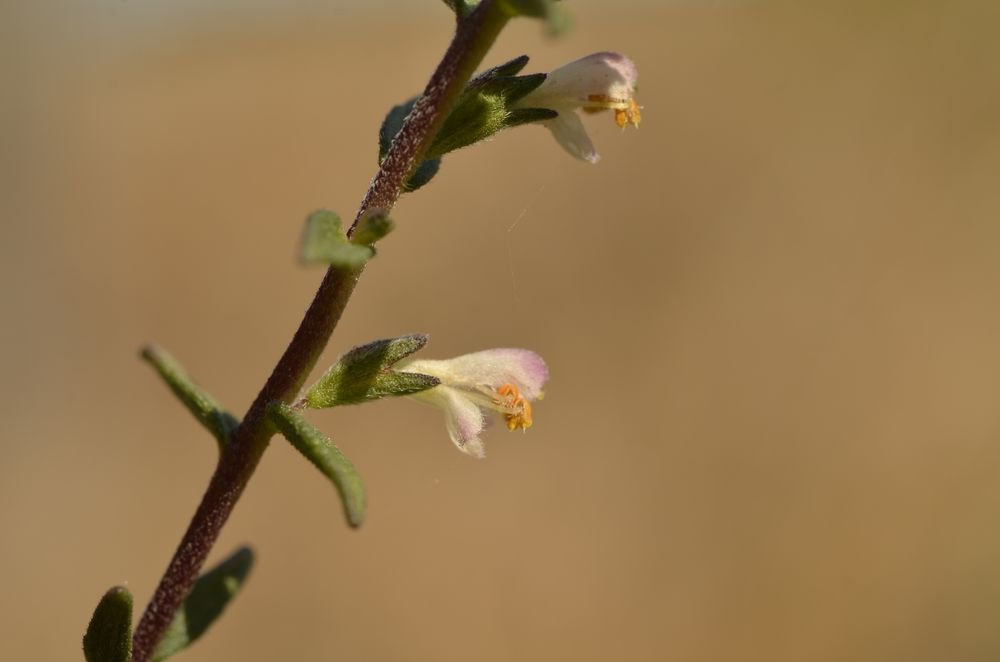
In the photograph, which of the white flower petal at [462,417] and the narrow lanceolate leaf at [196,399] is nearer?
A: the narrow lanceolate leaf at [196,399]

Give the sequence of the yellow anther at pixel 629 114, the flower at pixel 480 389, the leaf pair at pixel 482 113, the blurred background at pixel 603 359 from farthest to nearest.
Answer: the blurred background at pixel 603 359
the flower at pixel 480 389
the yellow anther at pixel 629 114
the leaf pair at pixel 482 113

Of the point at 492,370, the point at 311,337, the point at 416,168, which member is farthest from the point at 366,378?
the point at 416,168

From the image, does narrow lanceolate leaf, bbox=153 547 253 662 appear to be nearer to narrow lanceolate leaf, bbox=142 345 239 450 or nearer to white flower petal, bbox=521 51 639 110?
narrow lanceolate leaf, bbox=142 345 239 450

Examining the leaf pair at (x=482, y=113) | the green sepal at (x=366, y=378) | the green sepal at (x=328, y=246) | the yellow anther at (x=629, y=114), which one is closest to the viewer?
the green sepal at (x=328, y=246)

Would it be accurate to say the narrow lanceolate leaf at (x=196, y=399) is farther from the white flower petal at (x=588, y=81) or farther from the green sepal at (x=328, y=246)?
the white flower petal at (x=588, y=81)

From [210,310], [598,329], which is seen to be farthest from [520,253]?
[210,310]

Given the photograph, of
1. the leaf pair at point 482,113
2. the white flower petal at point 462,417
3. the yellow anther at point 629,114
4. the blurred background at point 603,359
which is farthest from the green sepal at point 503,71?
the blurred background at point 603,359

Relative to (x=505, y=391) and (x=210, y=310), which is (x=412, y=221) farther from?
(x=505, y=391)
